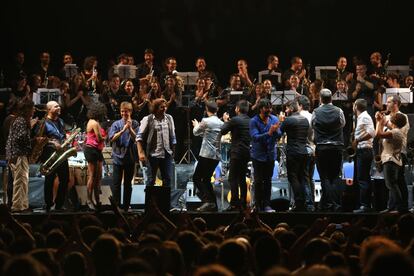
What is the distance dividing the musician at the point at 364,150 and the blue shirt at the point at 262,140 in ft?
4.34

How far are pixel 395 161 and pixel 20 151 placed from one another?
19.1 ft

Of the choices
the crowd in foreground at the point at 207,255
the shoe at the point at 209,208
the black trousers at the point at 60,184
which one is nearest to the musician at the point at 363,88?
the shoe at the point at 209,208

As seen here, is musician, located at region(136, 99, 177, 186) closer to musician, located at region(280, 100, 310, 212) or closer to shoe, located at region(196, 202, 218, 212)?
shoe, located at region(196, 202, 218, 212)

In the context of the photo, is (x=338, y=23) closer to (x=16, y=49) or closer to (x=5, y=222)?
(x=16, y=49)

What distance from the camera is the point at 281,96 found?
15461 millimetres

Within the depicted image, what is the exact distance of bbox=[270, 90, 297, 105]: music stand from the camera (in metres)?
15.5

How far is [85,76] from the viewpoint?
1752 cm

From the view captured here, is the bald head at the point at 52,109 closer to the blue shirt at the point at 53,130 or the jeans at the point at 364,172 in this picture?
the blue shirt at the point at 53,130

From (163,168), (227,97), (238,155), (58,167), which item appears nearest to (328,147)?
(238,155)

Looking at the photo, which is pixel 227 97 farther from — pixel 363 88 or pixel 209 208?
pixel 209 208

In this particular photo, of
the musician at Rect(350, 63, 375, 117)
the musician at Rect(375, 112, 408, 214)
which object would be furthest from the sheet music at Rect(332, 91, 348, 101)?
the musician at Rect(375, 112, 408, 214)

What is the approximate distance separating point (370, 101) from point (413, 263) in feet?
42.2

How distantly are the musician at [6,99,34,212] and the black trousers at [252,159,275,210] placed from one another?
3.57 meters

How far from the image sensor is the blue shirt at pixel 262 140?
11938 millimetres
